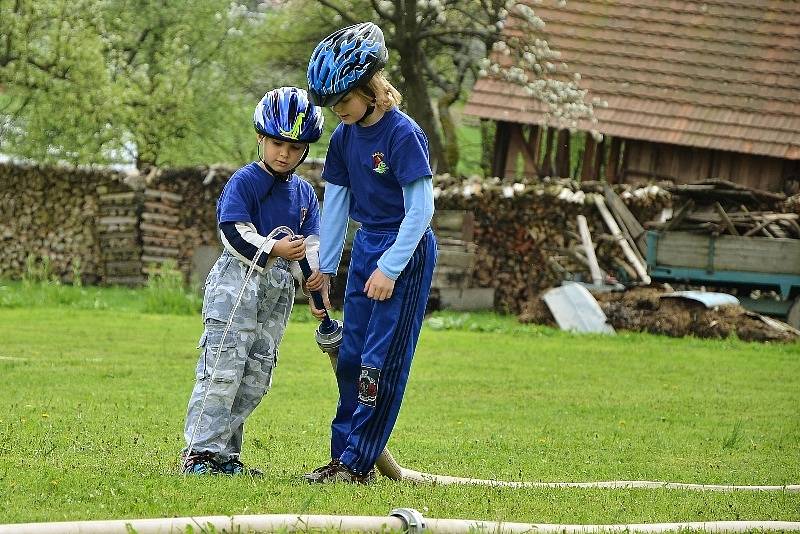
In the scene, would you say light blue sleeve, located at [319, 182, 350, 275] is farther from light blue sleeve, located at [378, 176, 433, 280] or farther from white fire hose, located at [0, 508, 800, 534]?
white fire hose, located at [0, 508, 800, 534]

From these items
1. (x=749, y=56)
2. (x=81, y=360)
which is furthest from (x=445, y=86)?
(x=81, y=360)

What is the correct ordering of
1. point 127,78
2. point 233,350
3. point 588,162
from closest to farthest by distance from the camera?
1. point 233,350
2. point 588,162
3. point 127,78

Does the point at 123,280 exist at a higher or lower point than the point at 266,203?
lower

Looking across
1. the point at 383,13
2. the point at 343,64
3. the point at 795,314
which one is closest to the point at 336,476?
the point at 343,64

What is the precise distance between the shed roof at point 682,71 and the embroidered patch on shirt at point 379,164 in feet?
58.5

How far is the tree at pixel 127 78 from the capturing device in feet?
82.1

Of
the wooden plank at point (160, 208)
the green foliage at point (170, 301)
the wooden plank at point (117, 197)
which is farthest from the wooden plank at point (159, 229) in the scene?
the green foliage at point (170, 301)

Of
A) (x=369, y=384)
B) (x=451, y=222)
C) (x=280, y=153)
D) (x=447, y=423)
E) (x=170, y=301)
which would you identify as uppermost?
(x=280, y=153)

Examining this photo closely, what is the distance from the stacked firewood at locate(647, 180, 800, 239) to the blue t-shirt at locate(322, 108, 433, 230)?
12844mm

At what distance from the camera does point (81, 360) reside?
1321 cm

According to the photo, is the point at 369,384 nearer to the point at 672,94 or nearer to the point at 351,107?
the point at 351,107

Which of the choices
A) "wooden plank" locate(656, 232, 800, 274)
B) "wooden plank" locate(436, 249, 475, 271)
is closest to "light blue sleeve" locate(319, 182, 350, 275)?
"wooden plank" locate(656, 232, 800, 274)

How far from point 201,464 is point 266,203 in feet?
4.14

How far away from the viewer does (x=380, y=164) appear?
6.16m
